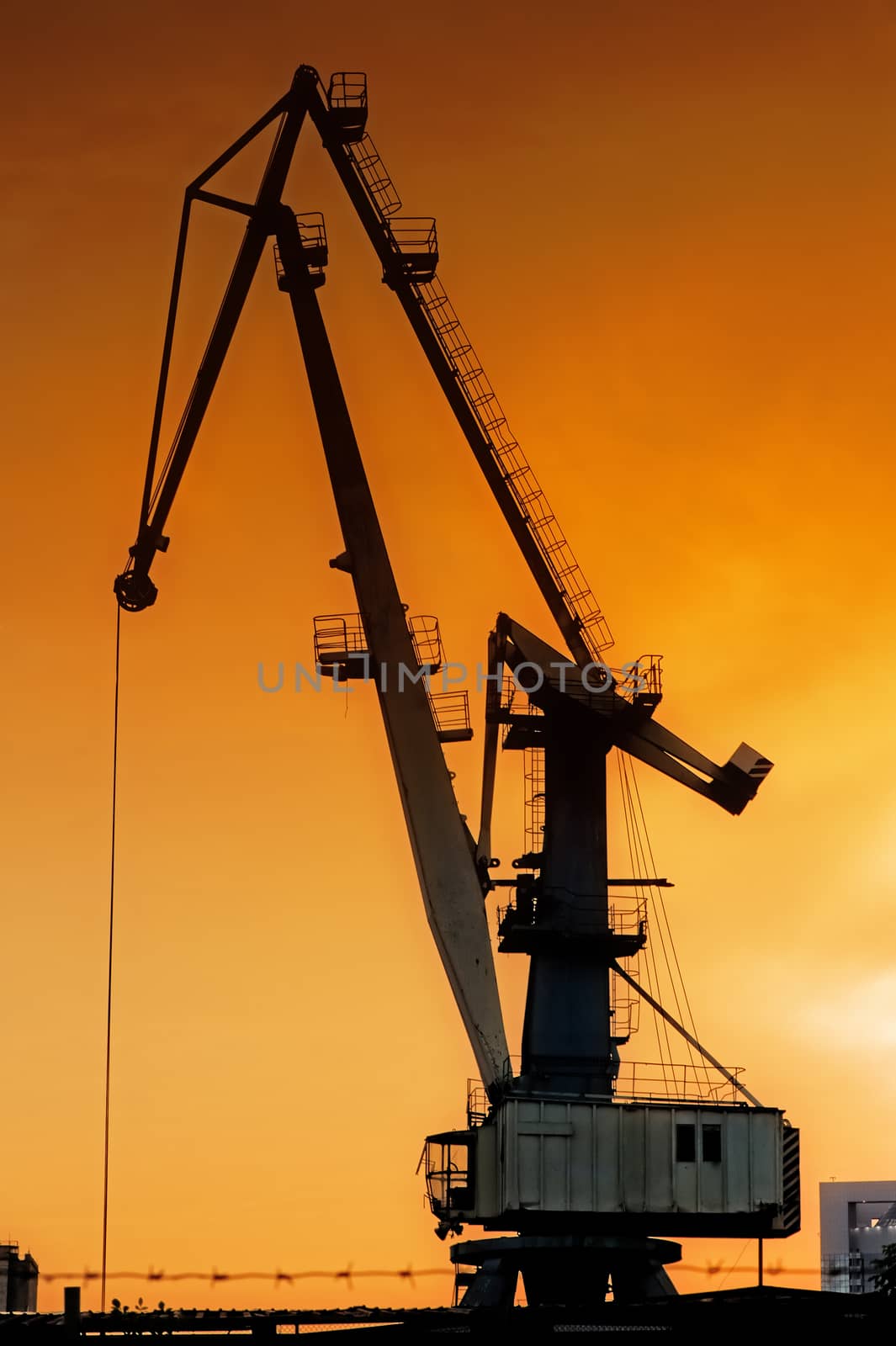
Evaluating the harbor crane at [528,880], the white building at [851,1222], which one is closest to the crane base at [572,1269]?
the harbor crane at [528,880]

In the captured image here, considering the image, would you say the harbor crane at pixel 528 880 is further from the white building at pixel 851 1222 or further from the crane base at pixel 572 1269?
the white building at pixel 851 1222

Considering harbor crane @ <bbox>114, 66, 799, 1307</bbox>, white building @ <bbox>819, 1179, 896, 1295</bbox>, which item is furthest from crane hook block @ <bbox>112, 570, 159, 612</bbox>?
white building @ <bbox>819, 1179, 896, 1295</bbox>

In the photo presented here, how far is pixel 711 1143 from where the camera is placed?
46250 millimetres

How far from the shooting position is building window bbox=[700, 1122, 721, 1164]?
46.2m

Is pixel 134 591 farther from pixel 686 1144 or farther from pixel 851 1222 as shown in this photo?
pixel 851 1222

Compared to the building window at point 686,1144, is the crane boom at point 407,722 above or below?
above

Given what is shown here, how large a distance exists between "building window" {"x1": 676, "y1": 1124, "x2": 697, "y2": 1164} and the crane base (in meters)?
2.22

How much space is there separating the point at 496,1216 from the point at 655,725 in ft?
38.6

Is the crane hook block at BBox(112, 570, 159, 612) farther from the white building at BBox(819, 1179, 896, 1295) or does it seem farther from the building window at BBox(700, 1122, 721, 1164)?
the white building at BBox(819, 1179, 896, 1295)

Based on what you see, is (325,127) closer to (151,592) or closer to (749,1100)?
(151,592)

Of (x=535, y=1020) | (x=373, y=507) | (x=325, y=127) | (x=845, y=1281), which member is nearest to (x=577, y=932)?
(x=535, y=1020)

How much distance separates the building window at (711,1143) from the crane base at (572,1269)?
248 centimetres

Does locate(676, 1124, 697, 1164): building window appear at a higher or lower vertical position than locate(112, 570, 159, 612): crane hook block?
lower

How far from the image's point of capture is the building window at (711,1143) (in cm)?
4616
